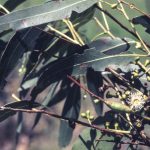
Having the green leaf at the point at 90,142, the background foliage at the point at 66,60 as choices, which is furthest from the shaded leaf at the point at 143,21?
the green leaf at the point at 90,142

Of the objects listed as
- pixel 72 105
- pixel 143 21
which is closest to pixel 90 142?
pixel 72 105

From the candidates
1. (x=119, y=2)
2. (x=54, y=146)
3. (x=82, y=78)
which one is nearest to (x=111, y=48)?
(x=119, y=2)

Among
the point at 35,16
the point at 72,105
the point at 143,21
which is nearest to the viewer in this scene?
the point at 35,16

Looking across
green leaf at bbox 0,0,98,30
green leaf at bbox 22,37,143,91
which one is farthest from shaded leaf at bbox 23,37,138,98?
green leaf at bbox 0,0,98,30

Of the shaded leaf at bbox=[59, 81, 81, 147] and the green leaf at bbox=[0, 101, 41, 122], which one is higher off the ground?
the green leaf at bbox=[0, 101, 41, 122]

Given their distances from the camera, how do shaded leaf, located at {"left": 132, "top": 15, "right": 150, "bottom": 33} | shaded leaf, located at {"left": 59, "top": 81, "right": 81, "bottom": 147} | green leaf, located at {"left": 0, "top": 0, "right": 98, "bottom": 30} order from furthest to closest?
shaded leaf, located at {"left": 59, "top": 81, "right": 81, "bottom": 147}, shaded leaf, located at {"left": 132, "top": 15, "right": 150, "bottom": 33}, green leaf, located at {"left": 0, "top": 0, "right": 98, "bottom": 30}

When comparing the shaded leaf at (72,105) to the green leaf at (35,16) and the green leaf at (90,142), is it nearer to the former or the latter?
the green leaf at (90,142)

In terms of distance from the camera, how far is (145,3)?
110cm

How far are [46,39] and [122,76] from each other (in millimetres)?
233

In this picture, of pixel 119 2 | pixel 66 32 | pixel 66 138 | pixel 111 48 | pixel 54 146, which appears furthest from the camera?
pixel 54 146

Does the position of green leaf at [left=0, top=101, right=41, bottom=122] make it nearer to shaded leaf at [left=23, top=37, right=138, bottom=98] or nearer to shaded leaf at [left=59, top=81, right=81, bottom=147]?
shaded leaf at [left=23, top=37, right=138, bottom=98]

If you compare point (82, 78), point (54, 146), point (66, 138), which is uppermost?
point (82, 78)

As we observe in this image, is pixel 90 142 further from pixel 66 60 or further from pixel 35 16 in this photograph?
pixel 35 16

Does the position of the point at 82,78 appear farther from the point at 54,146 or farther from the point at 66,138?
the point at 54,146
